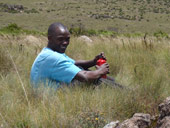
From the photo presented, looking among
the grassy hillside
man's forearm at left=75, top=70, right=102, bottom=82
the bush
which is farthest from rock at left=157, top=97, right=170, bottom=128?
the grassy hillside

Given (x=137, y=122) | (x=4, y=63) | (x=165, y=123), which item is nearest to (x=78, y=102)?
(x=137, y=122)

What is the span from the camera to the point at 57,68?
3484 millimetres

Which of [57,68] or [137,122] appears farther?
[57,68]

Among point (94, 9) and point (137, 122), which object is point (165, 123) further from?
point (94, 9)

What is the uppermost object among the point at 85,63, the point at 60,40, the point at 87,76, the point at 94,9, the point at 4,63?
the point at 60,40

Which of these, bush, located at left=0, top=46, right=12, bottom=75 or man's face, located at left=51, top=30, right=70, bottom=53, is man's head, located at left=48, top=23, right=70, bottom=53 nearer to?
man's face, located at left=51, top=30, right=70, bottom=53

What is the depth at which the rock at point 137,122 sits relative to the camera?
2237 millimetres

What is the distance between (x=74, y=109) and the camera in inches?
112

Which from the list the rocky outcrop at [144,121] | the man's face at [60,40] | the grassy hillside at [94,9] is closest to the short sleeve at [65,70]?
the man's face at [60,40]

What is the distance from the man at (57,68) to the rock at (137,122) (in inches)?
48.1

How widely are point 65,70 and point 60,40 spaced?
0.50 metres

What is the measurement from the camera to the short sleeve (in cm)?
343

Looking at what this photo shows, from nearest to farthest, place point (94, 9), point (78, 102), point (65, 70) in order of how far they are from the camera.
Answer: point (78, 102) < point (65, 70) < point (94, 9)

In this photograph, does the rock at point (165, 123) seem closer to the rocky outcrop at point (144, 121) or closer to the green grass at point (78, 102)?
the rocky outcrop at point (144, 121)
